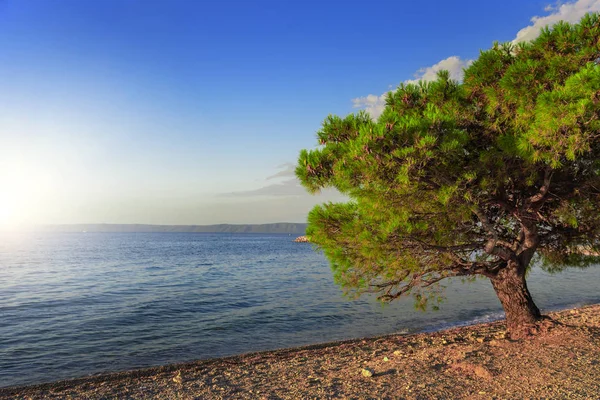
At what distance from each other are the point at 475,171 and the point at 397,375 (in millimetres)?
4076

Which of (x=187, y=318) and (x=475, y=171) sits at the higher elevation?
(x=475, y=171)

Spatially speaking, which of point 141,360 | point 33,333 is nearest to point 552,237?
point 141,360

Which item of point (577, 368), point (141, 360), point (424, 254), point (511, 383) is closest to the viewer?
point (511, 383)

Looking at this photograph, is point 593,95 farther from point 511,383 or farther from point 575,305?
point 575,305

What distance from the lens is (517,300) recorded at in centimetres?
905

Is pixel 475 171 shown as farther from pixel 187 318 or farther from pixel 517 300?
pixel 187 318

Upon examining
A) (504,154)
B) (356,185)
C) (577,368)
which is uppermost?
(504,154)

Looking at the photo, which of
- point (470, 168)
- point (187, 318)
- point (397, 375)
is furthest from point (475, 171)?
point (187, 318)

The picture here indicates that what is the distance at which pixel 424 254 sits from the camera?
811cm

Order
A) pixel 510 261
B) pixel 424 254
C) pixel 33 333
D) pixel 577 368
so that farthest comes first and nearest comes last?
pixel 33 333
pixel 510 261
pixel 424 254
pixel 577 368

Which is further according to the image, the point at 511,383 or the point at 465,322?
the point at 465,322

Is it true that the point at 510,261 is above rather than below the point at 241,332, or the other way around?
above

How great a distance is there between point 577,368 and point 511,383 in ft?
4.90

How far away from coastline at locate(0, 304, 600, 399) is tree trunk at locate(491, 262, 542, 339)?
41 cm
